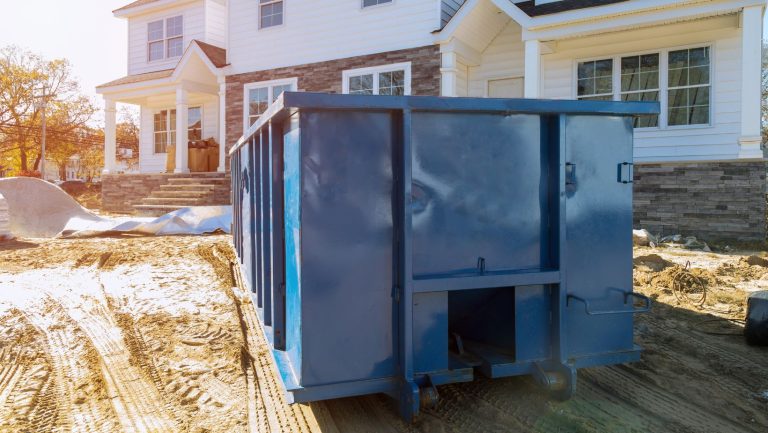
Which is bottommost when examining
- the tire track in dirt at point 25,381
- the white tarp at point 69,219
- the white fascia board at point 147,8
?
the tire track in dirt at point 25,381

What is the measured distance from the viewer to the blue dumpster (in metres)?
2.91

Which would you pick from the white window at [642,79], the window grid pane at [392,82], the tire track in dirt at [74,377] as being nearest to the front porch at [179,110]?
the window grid pane at [392,82]

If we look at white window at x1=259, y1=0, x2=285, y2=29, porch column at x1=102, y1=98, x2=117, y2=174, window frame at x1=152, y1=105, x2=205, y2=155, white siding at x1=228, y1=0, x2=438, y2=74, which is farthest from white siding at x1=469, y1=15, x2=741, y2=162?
porch column at x1=102, y1=98, x2=117, y2=174

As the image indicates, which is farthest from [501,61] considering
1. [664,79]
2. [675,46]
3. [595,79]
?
[675,46]

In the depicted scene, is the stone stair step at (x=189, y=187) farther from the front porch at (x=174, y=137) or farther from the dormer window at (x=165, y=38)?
the dormer window at (x=165, y=38)

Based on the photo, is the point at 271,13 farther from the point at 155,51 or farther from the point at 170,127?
the point at 170,127

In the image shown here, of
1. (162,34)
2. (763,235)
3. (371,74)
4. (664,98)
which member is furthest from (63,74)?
(763,235)

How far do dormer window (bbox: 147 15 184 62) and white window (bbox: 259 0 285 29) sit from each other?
16.4ft

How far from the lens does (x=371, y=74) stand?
1503cm

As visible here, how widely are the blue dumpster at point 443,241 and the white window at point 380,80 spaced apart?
11.1 m

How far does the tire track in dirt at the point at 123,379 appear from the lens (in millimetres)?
3248

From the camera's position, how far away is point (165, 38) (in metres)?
20.9

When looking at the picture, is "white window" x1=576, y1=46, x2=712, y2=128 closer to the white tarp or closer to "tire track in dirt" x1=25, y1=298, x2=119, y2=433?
the white tarp

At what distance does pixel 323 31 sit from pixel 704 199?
10794 mm
